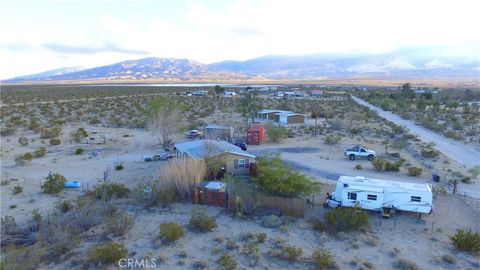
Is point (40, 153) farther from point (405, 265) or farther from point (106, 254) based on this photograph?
point (405, 265)

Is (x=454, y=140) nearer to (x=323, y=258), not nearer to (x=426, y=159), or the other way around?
(x=426, y=159)

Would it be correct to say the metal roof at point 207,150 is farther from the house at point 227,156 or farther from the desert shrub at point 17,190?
the desert shrub at point 17,190

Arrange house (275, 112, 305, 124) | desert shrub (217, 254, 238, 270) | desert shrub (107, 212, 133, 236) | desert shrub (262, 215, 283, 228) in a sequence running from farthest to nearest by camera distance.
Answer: house (275, 112, 305, 124) → desert shrub (262, 215, 283, 228) → desert shrub (107, 212, 133, 236) → desert shrub (217, 254, 238, 270)

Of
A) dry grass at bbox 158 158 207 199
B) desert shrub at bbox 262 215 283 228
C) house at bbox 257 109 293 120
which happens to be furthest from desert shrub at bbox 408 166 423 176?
house at bbox 257 109 293 120

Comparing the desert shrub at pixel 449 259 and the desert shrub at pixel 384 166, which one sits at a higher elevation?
the desert shrub at pixel 384 166

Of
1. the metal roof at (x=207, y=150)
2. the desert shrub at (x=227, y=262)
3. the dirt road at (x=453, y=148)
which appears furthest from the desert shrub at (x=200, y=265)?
the dirt road at (x=453, y=148)

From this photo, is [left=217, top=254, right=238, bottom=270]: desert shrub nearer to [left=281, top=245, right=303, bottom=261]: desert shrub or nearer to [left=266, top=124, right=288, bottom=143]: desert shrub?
[left=281, top=245, right=303, bottom=261]: desert shrub
